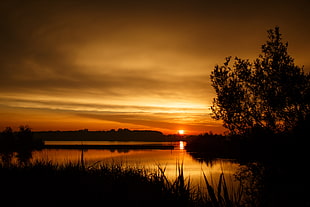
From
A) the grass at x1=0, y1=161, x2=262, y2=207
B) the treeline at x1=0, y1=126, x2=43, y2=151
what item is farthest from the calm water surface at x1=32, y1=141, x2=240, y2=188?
the treeline at x1=0, y1=126, x2=43, y2=151

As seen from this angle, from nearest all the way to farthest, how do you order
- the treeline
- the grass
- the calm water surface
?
1. the grass
2. the calm water surface
3. the treeline

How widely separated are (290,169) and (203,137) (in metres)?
75.3

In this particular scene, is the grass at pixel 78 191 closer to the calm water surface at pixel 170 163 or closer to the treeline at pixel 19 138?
the calm water surface at pixel 170 163

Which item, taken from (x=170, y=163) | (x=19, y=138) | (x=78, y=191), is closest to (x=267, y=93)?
(x=78, y=191)

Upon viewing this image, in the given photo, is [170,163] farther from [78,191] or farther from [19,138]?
[19,138]

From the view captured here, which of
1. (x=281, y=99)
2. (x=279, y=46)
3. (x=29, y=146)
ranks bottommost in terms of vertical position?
(x=29, y=146)

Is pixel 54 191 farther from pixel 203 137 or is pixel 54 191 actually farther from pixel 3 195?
pixel 203 137

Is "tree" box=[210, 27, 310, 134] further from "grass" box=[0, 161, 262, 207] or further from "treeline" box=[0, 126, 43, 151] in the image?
"treeline" box=[0, 126, 43, 151]

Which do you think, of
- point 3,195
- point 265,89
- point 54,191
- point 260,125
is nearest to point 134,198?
point 54,191

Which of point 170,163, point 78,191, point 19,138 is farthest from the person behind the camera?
point 19,138

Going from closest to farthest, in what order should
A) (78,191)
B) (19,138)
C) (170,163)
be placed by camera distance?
(78,191) → (170,163) → (19,138)

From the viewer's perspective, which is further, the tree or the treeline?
the treeline

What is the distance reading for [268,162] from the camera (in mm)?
18062

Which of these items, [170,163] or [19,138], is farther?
[19,138]
